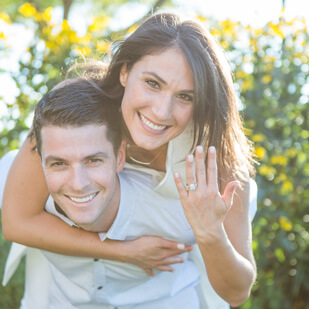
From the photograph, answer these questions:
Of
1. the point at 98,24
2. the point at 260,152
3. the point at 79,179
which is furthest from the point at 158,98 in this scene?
the point at 98,24

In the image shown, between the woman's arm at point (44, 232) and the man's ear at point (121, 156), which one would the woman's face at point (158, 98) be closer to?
the man's ear at point (121, 156)

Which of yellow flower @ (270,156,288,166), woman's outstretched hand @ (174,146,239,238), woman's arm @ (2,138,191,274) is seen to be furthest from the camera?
yellow flower @ (270,156,288,166)

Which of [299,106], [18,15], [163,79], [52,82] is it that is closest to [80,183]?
[163,79]

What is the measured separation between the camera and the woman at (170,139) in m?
2.28

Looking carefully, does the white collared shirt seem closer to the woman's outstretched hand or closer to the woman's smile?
the woman's smile

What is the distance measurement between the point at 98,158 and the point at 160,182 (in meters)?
0.39

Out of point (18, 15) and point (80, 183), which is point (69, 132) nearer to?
point (80, 183)

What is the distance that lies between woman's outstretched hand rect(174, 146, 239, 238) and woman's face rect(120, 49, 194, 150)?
306 millimetres

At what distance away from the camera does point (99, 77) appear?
8.95ft

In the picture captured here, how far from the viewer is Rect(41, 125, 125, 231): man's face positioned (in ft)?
7.48

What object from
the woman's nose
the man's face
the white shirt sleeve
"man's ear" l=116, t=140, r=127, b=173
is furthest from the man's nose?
the white shirt sleeve

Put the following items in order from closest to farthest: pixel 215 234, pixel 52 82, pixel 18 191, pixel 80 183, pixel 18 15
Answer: pixel 215 234, pixel 80 183, pixel 18 191, pixel 52 82, pixel 18 15

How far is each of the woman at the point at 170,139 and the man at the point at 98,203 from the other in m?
0.08

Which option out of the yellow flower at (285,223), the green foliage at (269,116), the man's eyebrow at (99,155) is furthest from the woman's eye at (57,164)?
the yellow flower at (285,223)
